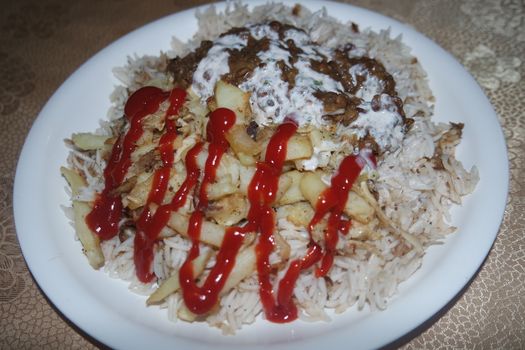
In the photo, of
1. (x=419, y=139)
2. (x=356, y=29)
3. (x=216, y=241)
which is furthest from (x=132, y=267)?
(x=356, y=29)

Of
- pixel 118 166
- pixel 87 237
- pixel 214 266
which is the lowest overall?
pixel 87 237

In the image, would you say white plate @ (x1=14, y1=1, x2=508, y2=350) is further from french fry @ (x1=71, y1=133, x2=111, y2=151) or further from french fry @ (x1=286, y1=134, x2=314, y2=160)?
french fry @ (x1=286, y1=134, x2=314, y2=160)

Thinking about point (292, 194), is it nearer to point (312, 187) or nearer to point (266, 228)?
point (312, 187)

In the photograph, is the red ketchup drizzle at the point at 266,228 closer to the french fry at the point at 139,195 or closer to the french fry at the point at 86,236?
the french fry at the point at 139,195

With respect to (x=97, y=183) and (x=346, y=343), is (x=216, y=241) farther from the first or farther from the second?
(x=97, y=183)

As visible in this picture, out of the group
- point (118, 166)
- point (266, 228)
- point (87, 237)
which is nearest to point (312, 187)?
point (266, 228)

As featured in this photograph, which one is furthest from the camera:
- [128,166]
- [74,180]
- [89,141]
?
[89,141]
